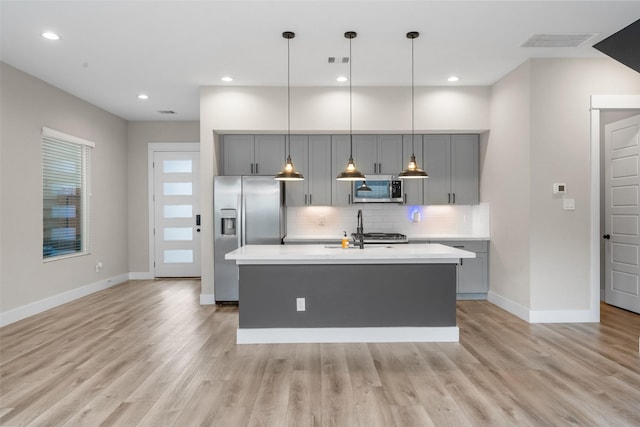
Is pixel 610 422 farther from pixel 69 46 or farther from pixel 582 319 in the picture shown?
pixel 69 46

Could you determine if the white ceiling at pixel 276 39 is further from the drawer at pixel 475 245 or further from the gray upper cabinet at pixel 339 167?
the drawer at pixel 475 245

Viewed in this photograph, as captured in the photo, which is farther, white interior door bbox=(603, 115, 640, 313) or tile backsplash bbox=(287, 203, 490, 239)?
tile backsplash bbox=(287, 203, 490, 239)

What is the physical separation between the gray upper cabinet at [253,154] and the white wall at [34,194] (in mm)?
2251

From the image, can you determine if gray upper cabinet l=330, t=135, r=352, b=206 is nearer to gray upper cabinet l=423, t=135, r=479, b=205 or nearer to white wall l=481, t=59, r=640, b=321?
gray upper cabinet l=423, t=135, r=479, b=205

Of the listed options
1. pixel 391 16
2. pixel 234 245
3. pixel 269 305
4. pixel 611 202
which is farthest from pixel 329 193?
pixel 611 202

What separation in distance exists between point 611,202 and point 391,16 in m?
3.92

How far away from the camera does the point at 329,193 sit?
589 cm

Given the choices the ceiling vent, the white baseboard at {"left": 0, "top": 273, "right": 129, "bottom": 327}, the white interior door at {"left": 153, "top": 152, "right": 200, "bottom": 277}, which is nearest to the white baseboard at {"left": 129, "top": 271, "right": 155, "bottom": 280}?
the white interior door at {"left": 153, "top": 152, "right": 200, "bottom": 277}

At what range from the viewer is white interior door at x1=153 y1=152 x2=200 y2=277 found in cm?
741

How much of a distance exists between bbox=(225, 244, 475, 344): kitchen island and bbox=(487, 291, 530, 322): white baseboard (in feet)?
4.05

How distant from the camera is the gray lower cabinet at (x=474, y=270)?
555 cm

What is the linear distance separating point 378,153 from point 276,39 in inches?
95.3

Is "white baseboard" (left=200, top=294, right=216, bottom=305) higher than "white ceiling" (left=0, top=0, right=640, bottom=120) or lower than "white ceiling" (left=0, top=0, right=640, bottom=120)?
lower

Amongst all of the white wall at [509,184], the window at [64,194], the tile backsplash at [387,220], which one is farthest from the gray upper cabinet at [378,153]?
the window at [64,194]
